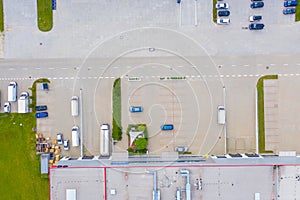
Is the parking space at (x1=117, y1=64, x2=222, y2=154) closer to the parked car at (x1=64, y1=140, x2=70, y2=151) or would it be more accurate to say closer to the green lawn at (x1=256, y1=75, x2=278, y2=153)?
the green lawn at (x1=256, y1=75, x2=278, y2=153)

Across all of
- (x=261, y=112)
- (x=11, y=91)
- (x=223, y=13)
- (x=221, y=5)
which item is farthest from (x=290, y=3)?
(x=11, y=91)

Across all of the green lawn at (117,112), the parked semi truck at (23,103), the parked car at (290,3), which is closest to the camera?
the parked car at (290,3)

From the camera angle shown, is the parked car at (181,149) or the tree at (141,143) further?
the parked car at (181,149)

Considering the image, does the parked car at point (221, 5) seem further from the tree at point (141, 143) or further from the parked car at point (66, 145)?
the parked car at point (66, 145)

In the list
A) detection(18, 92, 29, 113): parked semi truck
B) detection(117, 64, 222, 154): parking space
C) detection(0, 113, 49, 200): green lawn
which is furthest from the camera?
detection(0, 113, 49, 200): green lawn

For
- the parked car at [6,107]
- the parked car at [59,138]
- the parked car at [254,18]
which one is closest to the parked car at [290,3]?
the parked car at [254,18]

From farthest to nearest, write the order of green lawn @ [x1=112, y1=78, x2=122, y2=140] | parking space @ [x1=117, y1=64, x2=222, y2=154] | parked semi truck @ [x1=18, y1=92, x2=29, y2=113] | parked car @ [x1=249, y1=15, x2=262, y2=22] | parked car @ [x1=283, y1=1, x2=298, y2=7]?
green lawn @ [x1=112, y1=78, x2=122, y2=140], parking space @ [x1=117, y1=64, x2=222, y2=154], parked semi truck @ [x1=18, y1=92, x2=29, y2=113], parked car @ [x1=249, y1=15, x2=262, y2=22], parked car @ [x1=283, y1=1, x2=298, y2=7]

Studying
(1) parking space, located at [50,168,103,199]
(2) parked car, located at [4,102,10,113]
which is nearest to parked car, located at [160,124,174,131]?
(1) parking space, located at [50,168,103,199]
